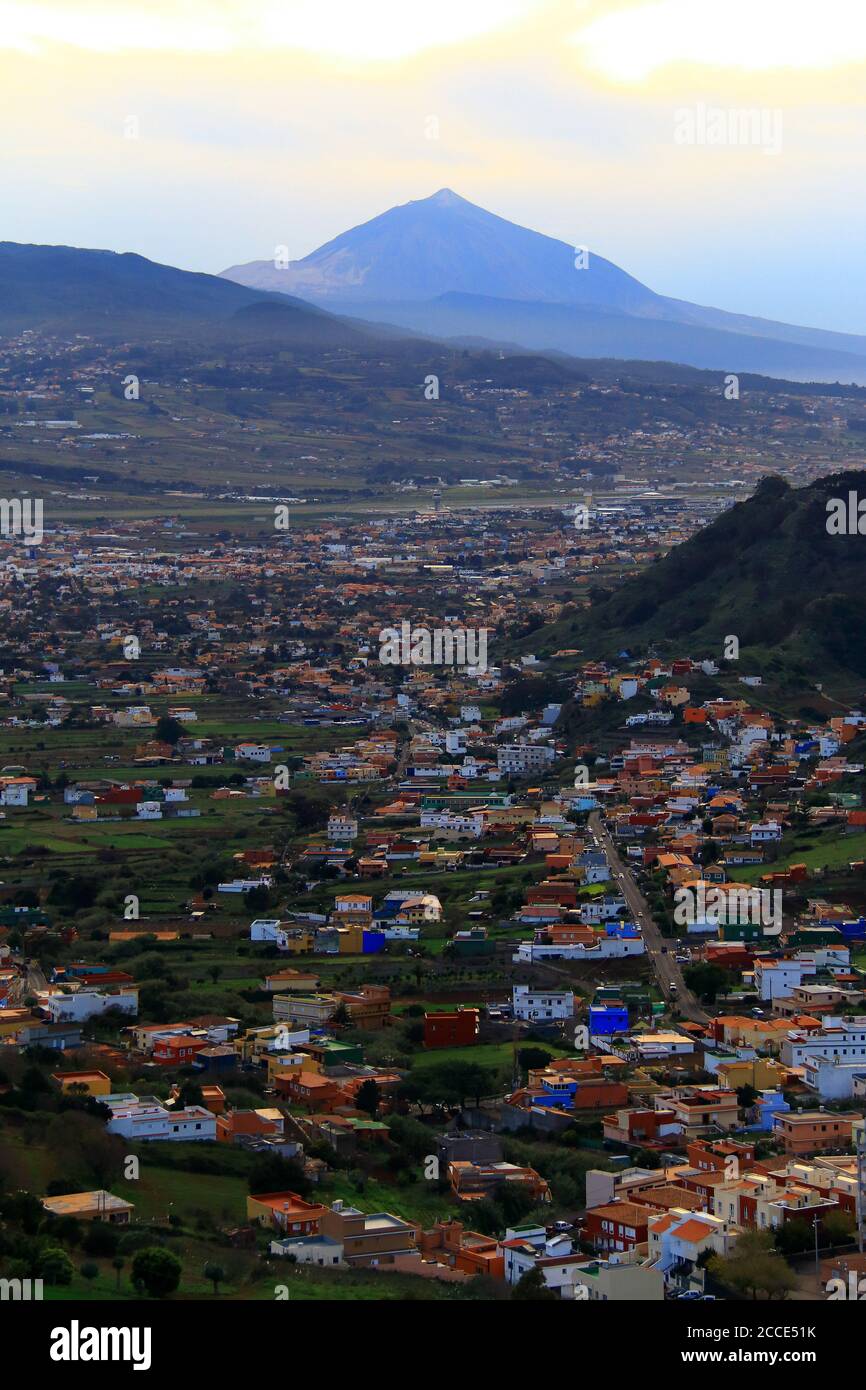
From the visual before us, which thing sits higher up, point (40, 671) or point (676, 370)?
point (676, 370)

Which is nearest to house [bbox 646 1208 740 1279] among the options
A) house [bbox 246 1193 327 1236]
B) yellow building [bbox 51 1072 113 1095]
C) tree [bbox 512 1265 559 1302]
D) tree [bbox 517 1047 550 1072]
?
tree [bbox 512 1265 559 1302]

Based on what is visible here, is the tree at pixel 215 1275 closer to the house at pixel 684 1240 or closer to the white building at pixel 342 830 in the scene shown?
the house at pixel 684 1240

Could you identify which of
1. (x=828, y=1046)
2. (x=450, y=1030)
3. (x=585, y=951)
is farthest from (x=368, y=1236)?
(x=585, y=951)

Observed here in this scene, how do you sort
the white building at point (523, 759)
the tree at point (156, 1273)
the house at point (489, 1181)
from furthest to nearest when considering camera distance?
the white building at point (523, 759) → the house at point (489, 1181) → the tree at point (156, 1273)

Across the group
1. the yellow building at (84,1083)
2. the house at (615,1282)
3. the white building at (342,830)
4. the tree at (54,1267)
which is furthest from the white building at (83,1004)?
the white building at (342,830)

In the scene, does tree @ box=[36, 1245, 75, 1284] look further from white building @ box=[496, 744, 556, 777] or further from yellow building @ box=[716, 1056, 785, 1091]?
white building @ box=[496, 744, 556, 777]
